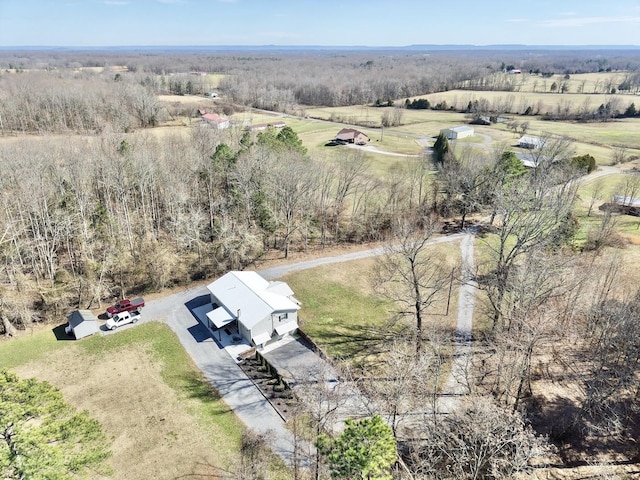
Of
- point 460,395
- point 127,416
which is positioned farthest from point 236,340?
point 460,395

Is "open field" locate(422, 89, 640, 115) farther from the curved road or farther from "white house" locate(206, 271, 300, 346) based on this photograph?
"white house" locate(206, 271, 300, 346)

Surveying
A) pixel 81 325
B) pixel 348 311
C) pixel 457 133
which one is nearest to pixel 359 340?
pixel 348 311

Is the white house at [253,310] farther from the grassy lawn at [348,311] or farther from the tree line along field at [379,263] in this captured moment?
the tree line along field at [379,263]

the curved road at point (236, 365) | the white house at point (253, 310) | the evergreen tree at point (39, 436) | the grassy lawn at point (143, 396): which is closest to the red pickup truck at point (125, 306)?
the curved road at point (236, 365)

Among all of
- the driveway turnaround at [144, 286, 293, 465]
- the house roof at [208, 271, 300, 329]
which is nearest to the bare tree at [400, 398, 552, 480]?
the driveway turnaround at [144, 286, 293, 465]

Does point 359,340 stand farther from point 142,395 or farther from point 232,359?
point 142,395
